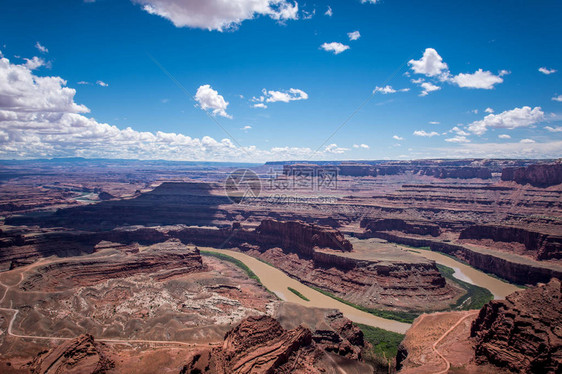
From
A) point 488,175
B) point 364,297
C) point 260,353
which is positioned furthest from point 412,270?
point 488,175

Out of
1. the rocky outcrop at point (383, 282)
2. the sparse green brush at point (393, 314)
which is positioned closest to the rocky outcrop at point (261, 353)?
the sparse green brush at point (393, 314)

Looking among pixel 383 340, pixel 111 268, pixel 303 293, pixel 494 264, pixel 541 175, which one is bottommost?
pixel 303 293

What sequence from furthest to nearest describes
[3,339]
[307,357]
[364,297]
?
[364,297]
[3,339]
[307,357]

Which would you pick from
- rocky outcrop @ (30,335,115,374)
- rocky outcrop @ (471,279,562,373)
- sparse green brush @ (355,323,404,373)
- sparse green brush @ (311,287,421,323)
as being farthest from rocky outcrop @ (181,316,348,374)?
sparse green brush @ (311,287,421,323)

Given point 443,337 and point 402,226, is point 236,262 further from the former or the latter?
point 402,226

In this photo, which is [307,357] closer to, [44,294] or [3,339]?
[3,339]

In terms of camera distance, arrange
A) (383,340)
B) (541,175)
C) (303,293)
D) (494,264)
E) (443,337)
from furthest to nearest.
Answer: (541,175) < (494,264) < (303,293) < (383,340) < (443,337)

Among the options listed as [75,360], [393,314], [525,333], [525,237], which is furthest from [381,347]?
[525,237]

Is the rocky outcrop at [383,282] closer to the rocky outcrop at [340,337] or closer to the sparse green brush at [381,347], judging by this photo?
the sparse green brush at [381,347]
